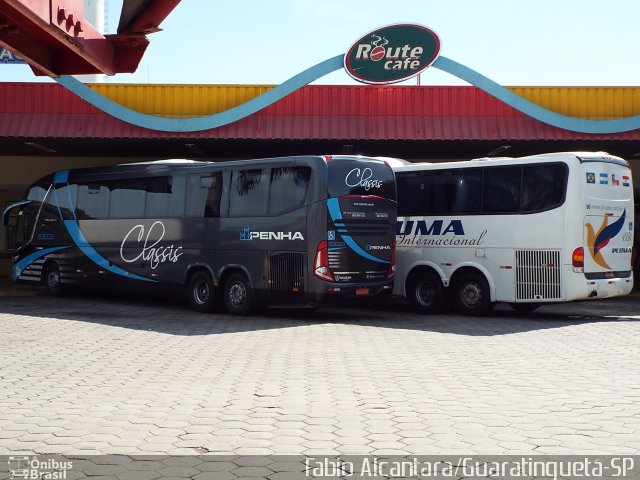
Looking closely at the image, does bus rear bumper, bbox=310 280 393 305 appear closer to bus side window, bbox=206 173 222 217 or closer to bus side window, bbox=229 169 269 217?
bus side window, bbox=229 169 269 217

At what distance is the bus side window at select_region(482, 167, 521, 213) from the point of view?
17094 millimetres

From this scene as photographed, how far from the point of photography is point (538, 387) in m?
9.01

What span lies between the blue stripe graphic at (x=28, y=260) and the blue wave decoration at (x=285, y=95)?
14.1 ft

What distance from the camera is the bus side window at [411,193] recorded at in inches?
742

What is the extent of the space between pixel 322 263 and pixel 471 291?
3.63m

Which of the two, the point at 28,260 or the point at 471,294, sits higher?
the point at 28,260

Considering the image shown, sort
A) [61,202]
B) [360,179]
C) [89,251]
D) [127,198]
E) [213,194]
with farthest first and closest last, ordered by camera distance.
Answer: [61,202]
[89,251]
[127,198]
[213,194]
[360,179]

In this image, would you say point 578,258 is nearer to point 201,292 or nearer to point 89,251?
point 201,292

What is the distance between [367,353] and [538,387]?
10.8 feet

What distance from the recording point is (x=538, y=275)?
1666 centimetres

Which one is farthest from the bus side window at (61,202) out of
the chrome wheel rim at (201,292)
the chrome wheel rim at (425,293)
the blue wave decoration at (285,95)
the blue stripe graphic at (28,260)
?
the chrome wheel rim at (425,293)

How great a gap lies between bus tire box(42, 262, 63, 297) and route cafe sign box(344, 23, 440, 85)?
390 inches

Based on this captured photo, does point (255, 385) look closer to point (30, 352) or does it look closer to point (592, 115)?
point (30, 352)

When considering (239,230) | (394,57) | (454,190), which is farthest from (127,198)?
(454,190)
